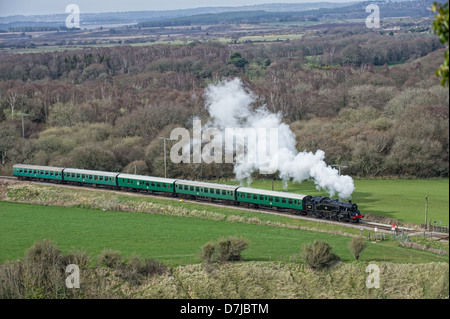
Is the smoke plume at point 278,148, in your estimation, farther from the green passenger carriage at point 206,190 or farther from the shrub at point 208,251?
the shrub at point 208,251

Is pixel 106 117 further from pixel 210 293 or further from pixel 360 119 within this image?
pixel 210 293

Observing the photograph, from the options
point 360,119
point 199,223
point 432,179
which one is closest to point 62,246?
point 199,223

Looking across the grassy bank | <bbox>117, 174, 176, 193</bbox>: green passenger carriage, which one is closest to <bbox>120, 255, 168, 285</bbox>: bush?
the grassy bank

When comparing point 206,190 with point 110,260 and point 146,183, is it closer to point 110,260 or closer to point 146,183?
point 146,183

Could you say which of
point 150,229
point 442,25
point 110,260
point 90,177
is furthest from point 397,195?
point 442,25

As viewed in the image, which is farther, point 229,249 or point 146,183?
point 146,183

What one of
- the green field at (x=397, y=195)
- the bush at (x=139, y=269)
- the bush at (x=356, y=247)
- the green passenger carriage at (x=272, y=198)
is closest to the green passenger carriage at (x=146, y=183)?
the green passenger carriage at (x=272, y=198)
